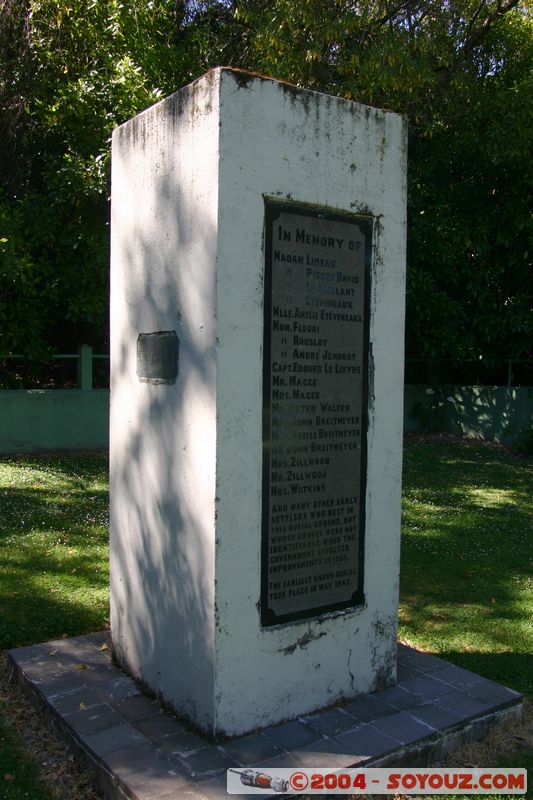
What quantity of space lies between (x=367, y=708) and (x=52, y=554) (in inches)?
132

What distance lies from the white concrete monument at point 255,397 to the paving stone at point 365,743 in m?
0.29

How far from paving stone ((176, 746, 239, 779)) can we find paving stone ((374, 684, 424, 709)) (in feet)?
3.10

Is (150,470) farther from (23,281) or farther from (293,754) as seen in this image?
(23,281)

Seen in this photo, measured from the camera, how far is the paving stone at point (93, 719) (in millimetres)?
3215

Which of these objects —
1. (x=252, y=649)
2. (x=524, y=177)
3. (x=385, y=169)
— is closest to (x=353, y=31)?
(x=524, y=177)

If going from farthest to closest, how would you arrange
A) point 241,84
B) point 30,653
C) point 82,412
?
point 82,412 → point 30,653 → point 241,84

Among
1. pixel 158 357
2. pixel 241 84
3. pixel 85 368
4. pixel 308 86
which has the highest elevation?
pixel 308 86

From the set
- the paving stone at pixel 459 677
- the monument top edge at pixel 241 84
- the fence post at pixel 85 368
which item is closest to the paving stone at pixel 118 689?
the paving stone at pixel 459 677

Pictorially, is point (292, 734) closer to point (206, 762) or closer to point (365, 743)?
point (365, 743)

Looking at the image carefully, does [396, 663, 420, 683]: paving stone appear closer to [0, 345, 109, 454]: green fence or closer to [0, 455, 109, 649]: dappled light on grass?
[0, 455, 109, 649]: dappled light on grass

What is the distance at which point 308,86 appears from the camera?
31.7 ft

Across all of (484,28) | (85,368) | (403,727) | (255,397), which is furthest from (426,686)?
(484,28)

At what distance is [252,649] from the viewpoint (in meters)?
3.22

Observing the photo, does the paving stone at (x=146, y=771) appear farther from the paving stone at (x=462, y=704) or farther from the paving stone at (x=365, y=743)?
the paving stone at (x=462, y=704)
